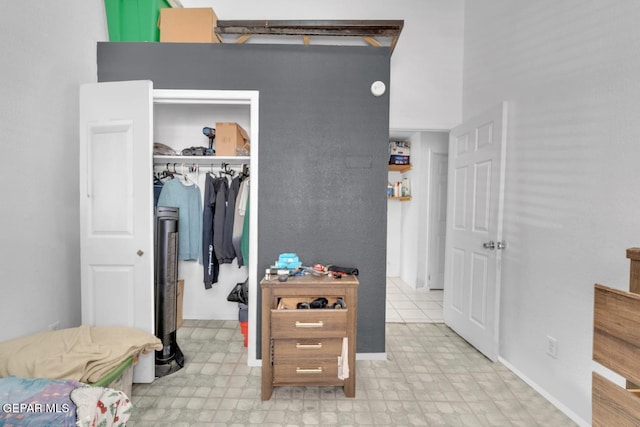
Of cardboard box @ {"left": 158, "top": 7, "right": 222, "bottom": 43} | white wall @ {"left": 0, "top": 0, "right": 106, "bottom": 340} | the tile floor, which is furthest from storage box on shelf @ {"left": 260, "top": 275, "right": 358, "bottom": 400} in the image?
cardboard box @ {"left": 158, "top": 7, "right": 222, "bottom": 43}

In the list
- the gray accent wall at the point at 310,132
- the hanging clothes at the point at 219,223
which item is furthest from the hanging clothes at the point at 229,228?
the gray accent wall at the point at 310,132

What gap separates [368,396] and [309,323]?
666 mm

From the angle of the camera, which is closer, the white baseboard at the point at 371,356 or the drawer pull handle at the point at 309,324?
the drawer pull handle at the point at 309,324

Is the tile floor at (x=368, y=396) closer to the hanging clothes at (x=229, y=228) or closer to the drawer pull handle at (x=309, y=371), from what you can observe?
the drawer pull handle at (x=309, y=371)

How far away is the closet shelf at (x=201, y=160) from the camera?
282 centimetres

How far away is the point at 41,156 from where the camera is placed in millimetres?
1988

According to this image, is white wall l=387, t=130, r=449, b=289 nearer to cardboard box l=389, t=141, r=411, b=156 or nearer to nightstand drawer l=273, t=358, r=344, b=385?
cardboard box l=389, t=141, r=411, b=156

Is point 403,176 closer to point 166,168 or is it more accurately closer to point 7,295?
point 166,168

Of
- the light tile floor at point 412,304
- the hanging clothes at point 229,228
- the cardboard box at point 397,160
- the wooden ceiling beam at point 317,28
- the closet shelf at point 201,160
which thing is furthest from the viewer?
Answer: the cardboard box at point 397,160

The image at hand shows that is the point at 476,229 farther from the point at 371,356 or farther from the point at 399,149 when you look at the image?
the point at 399,149

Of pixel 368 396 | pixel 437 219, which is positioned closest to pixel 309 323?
pixel 368 396

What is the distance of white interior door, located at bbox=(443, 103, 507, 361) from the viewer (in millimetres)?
2525

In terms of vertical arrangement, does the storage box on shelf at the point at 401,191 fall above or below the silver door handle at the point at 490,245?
above

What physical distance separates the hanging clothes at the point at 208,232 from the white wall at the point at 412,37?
5.59 feet
